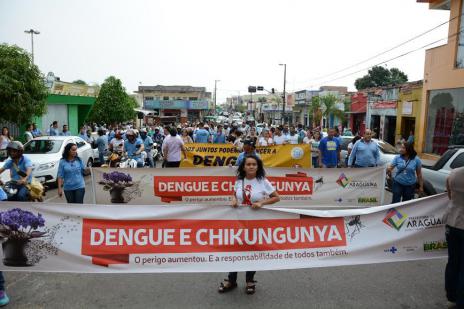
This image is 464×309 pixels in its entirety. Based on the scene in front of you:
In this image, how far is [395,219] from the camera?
4.86 metres

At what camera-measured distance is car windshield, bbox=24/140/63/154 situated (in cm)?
1255

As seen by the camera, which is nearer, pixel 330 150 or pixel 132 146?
pixel 132 146

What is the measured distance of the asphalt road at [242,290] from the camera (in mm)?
4527

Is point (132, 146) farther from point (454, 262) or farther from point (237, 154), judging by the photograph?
point (454, 262)

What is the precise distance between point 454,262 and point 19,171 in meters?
5.97

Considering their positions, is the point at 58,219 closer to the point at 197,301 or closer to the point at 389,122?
the point at 197,301

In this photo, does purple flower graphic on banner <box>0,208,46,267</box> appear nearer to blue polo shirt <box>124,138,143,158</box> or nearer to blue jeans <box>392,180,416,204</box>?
blue jeans <box>392,180,416,204</box>

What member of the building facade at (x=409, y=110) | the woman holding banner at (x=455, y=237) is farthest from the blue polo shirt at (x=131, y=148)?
the building facade at (x=409, y=110)

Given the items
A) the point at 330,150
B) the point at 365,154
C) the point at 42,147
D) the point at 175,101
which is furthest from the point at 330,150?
the point at 175,101

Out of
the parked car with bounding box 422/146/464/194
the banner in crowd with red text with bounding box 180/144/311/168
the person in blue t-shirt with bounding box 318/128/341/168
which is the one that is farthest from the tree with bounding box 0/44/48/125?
the parked car with bounding box 422/146/464/194

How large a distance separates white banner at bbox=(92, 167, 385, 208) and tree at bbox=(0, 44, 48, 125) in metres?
9.32

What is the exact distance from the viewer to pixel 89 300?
4598 mm

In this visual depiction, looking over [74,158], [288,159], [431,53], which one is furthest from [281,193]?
[431,53]

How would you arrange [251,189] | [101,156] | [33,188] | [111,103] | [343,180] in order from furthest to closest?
[111,103]
[101,156]
[343,180]
[33,188]
[251,189]
